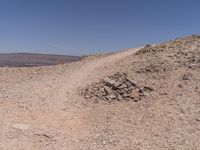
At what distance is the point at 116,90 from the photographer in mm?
14742

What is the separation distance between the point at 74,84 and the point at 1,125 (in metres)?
6.29

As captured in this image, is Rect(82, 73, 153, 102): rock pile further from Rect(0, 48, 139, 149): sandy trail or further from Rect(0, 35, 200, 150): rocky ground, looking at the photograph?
Rect(0, 48, 139, 149): sandy trail

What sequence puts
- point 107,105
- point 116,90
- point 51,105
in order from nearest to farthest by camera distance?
1. point 51,105
2. point 107,105
3. point 116,90

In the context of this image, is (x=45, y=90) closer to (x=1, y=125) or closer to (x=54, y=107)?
(x=54, y=107)

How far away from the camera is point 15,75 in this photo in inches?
754

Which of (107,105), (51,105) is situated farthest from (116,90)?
(51,105)

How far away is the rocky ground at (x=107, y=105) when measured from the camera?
34.2ft

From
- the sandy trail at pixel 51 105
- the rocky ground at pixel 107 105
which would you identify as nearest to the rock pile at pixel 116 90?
the rocky ground at pixel 107 105

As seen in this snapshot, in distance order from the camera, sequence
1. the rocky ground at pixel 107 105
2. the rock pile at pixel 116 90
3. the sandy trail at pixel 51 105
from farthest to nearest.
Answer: the rock pile at pixel 116 90, the sandy trail at pixel 51 105, the rocky ground at pixel 107 105

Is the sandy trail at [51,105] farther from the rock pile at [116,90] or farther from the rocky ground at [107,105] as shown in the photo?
the rock pile at [116,90]

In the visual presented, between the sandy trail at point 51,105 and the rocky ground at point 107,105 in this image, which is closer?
the rocky ground at point 107,105

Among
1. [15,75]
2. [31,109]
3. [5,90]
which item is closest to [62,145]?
[31,109]

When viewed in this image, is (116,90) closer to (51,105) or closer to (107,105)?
(107,105)

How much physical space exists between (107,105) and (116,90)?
120cm
